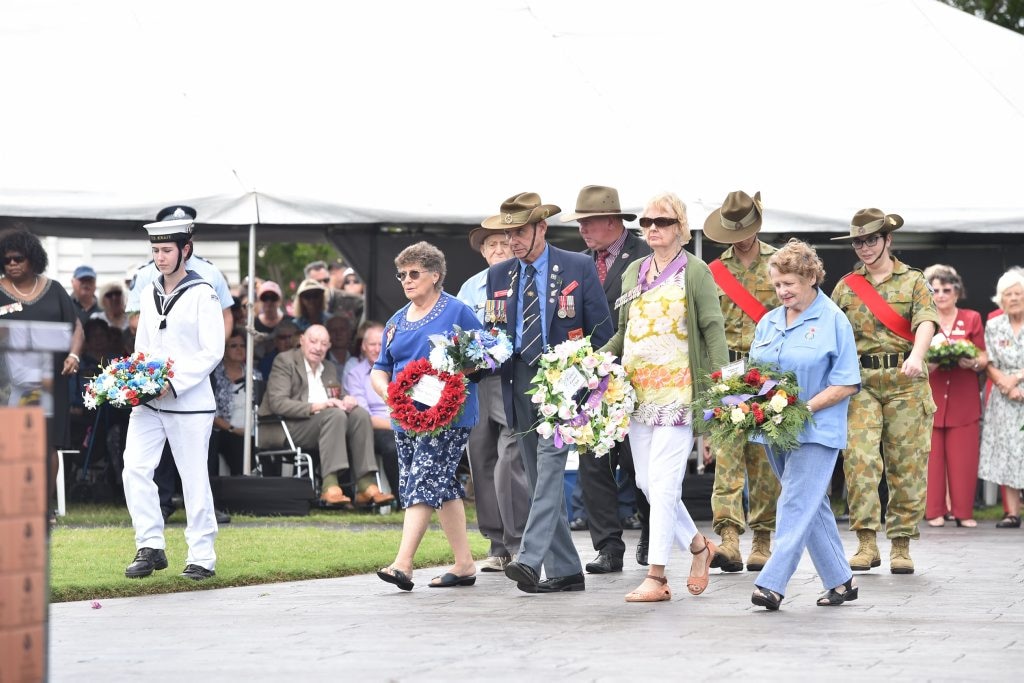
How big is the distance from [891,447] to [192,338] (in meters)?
4.38

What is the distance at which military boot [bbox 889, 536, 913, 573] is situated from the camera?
34.0 ft

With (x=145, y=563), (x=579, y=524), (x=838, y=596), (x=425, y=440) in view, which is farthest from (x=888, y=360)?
(x=145, y=563)

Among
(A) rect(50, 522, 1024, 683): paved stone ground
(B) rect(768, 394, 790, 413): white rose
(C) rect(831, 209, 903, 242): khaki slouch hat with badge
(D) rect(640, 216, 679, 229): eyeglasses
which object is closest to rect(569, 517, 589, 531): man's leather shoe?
(A) rect(50, 522, 1024, 683): paved stone ground

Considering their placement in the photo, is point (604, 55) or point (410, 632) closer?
point (410, 632)

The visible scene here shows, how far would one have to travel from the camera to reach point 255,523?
13.4m

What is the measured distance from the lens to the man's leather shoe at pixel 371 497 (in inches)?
567

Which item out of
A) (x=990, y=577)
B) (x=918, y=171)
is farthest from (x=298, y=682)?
(x=918, y=171)

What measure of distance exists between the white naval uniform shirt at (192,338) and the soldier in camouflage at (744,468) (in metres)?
3.16

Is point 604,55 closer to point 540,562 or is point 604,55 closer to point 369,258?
point 369,258

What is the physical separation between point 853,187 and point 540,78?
125 inches

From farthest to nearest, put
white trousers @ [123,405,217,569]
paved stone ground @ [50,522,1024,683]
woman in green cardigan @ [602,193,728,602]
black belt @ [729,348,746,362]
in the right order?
black belt @ [729,348,746,362], white trousers @ [123,405,217,569], woman in green cardigan @ [602,193,728,602], paved stone ground @ [50,522,1024,683]

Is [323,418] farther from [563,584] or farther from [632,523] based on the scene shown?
[563,584]

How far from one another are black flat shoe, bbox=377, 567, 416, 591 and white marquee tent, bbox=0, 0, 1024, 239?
16.6 ft

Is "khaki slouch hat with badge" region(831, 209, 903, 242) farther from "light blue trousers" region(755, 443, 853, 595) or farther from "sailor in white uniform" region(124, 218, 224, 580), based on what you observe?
"sailor in white uniform" region(124, 218, 224, 580)
